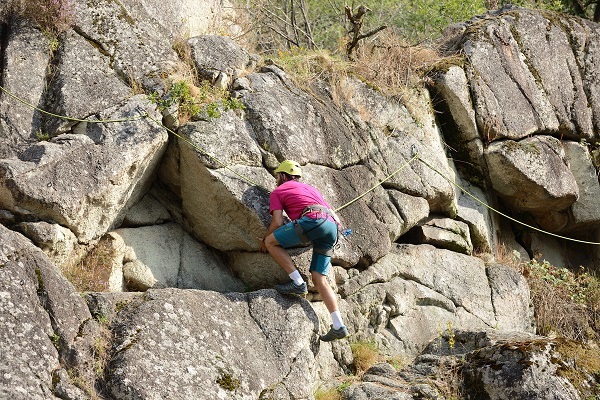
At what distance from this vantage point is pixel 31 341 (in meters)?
8.70

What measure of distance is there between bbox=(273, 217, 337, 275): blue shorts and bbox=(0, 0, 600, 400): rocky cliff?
0.40m

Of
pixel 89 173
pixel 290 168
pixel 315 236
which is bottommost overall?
pixel 315 236

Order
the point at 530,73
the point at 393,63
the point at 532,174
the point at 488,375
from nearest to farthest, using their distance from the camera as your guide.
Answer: the point at 488,375
the point at 532,174
the point at 393,63
the point at 530,73

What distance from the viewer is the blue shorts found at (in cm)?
1082

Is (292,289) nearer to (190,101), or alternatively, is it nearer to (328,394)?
(328,394)

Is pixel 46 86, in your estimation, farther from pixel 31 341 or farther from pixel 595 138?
pixel 595 138

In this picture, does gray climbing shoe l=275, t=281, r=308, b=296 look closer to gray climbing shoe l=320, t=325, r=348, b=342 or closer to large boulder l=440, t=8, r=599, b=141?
gray climbing shoe l=320, t=325, r=348, b=342

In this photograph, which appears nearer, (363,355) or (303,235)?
(303,235)

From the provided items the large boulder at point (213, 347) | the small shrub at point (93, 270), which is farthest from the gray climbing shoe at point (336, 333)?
the small shrub at point (93, 270)

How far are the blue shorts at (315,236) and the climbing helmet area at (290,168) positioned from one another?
2.36 feet

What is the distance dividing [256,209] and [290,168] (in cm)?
70

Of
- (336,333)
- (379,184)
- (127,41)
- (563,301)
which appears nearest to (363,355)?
(336,333)

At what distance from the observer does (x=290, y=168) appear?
11273 millimetres

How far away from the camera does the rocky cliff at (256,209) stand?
9391mm
